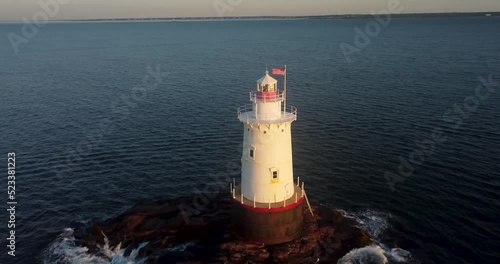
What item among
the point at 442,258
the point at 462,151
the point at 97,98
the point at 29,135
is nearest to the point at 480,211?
the point at 442,258

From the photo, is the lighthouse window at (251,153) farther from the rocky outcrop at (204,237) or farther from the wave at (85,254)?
the wave at (85,254)

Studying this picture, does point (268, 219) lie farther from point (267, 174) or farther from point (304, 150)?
point (304, 150)

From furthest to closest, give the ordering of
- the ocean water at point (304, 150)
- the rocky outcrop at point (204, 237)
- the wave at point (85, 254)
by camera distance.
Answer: the ocean water at point (304, 150)
the wave at point (85, 254)
the rocky outcrop at point (204, 237)

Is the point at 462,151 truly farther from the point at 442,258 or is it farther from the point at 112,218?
the point at 112,218

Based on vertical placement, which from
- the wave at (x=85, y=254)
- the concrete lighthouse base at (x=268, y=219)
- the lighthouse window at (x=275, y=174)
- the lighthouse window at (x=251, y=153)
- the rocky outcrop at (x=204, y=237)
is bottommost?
the wave at (x=85, y=254)

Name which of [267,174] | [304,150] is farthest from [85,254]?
[304,150]

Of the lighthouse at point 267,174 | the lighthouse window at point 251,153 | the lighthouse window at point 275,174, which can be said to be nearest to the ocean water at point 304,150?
the lighthouse at point 267,174
